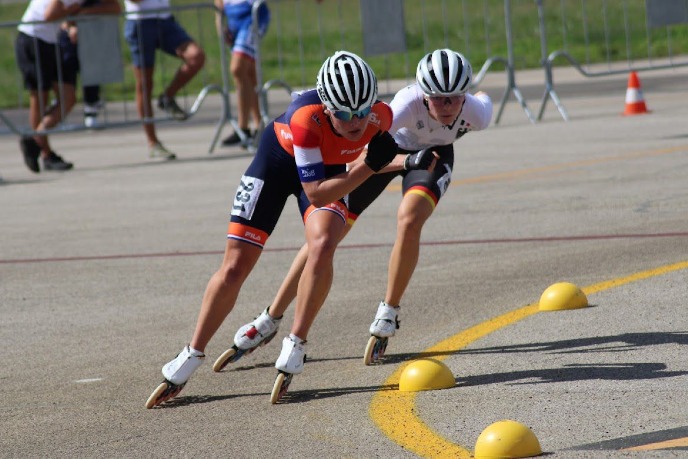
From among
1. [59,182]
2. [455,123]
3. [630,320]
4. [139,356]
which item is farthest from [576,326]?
[59,182]

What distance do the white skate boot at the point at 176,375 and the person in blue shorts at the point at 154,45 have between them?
9.49 m

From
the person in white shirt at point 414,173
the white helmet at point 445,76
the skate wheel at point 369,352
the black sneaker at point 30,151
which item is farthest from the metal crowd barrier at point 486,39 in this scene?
the skate wheel at point 369,352

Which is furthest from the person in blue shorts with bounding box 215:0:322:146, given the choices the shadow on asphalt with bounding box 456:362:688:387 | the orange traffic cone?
the shadow on asphalt with bounding box 456:362:688:387

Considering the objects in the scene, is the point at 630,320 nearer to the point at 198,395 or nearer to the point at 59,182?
the point at 198,395

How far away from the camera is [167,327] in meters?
7.59

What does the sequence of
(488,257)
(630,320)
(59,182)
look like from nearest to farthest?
(630,320), (488,257), (59,182)

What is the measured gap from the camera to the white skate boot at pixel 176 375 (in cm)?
597

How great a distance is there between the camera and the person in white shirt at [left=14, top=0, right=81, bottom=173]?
15.2 meters

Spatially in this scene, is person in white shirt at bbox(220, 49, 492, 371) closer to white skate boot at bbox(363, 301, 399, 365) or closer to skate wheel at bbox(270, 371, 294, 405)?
white skate boot at bbox(363, 301, 399, 365)

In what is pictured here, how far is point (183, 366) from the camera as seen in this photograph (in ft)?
19.9

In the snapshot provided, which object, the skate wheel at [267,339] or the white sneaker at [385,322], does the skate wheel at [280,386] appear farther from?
the skate wheel at [267,339]

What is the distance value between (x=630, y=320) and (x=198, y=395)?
241 centimetres

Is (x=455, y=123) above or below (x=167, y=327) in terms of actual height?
above

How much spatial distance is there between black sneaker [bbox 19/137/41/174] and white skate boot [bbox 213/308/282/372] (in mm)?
8897
